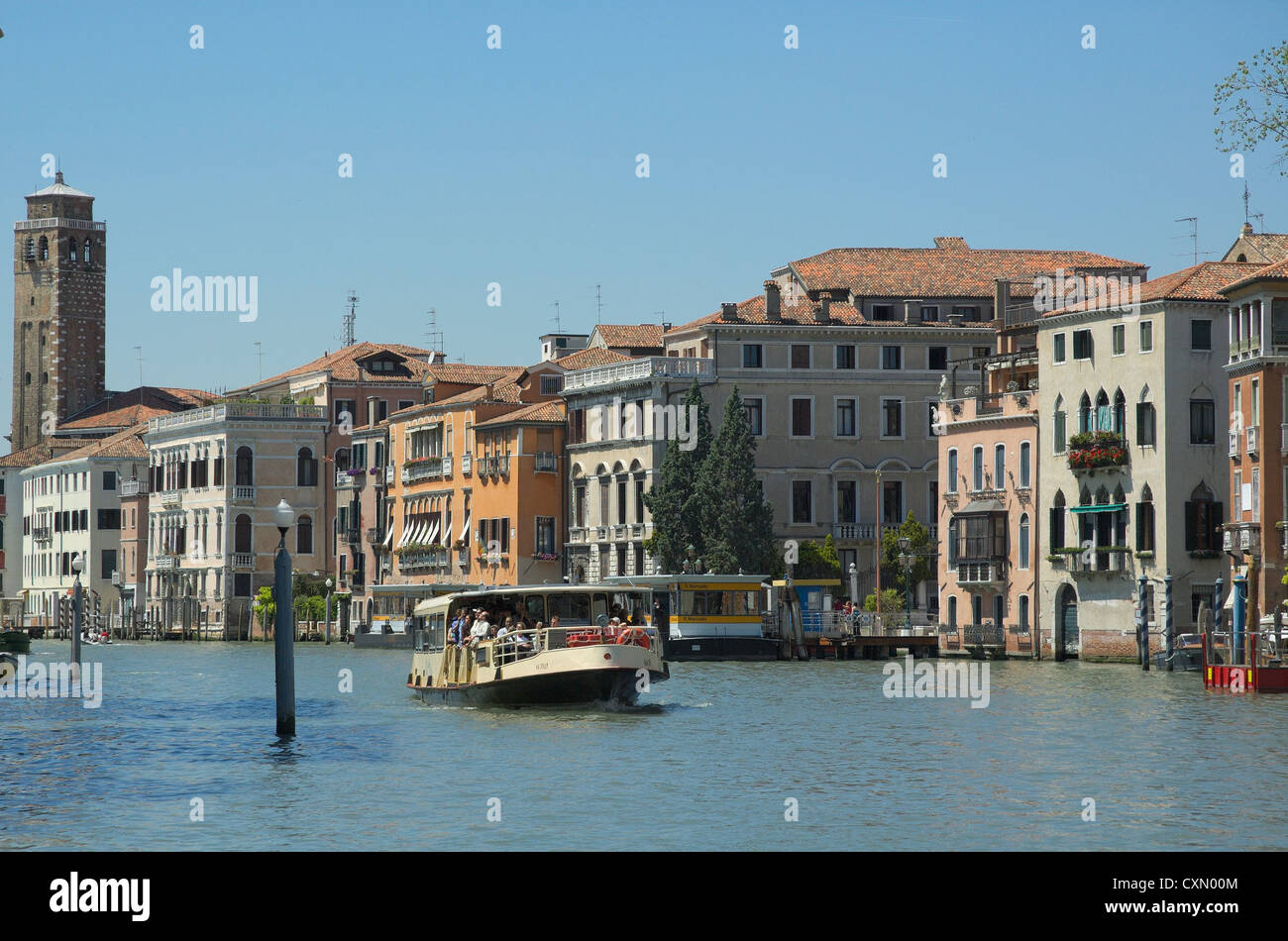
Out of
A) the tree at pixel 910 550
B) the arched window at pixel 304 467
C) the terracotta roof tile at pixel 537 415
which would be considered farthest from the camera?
the arched window at pixel 304 467

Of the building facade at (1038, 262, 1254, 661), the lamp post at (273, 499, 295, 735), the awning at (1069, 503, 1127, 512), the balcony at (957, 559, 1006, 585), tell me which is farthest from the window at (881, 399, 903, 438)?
the lamp post at (273, 499, 295, 735)

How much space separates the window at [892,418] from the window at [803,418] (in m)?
2.55

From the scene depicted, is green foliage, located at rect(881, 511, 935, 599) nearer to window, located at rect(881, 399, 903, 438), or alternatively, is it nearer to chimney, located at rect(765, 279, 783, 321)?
window, located at rect(881, 399, 903, 438)

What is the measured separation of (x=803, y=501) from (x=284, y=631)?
164 feet

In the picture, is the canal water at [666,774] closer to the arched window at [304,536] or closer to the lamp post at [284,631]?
the lamp post at [284,631]

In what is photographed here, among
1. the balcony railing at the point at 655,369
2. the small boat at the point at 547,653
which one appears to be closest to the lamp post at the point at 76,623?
the small boat at the point at 547,653

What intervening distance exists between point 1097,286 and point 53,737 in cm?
4149

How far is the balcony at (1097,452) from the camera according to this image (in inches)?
2344

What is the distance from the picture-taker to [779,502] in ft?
253

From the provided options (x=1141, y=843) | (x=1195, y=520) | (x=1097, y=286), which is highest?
(x=1097, y=286)

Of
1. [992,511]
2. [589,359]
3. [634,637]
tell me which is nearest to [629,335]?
[589,359]
